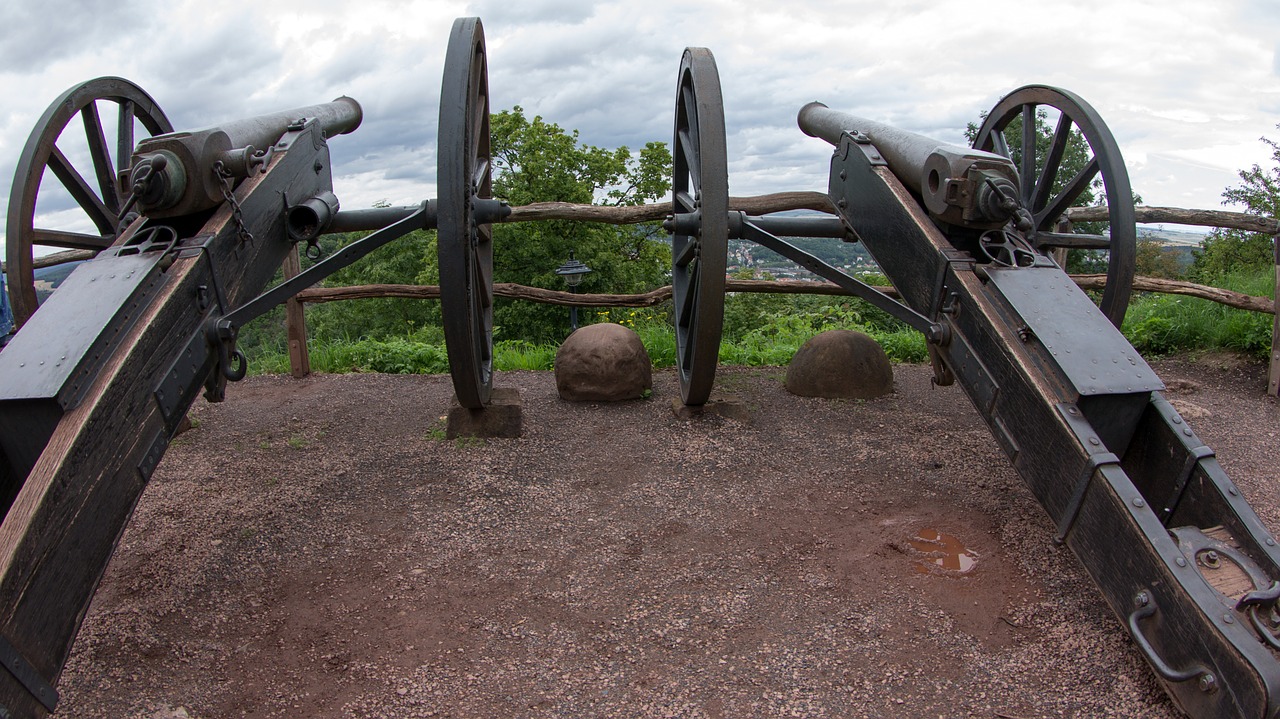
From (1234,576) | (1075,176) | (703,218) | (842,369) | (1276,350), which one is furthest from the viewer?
(1276,350)

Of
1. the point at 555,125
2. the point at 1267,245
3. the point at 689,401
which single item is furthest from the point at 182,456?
the point at 1267,245

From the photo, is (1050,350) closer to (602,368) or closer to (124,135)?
(602,368)

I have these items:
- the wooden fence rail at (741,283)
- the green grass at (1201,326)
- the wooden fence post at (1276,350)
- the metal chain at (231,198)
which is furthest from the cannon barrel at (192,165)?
the green grass at (1201,326)

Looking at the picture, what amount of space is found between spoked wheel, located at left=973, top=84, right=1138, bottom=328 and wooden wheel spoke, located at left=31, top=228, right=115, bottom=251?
4.54m

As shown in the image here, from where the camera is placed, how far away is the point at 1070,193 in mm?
4418

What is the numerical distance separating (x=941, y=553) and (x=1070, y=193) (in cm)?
217

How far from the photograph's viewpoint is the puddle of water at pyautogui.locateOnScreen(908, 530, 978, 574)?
329 cm

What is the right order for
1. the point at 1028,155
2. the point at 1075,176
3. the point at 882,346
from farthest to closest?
the point at 882,346 < the point at 1028,155 < the point at 1075,176

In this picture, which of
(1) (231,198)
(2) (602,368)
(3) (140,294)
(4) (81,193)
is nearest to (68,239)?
(4) (81,193)

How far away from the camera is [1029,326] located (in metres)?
3.01

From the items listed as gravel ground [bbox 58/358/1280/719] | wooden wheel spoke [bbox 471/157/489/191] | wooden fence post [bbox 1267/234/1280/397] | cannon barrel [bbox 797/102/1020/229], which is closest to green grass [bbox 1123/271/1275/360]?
wooden fence post [bbox 1267/234/1280/397]

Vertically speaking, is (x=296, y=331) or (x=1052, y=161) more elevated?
(x=1052, y=161)

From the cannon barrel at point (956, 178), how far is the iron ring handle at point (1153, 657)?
1669mm

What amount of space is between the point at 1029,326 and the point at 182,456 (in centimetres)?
431
